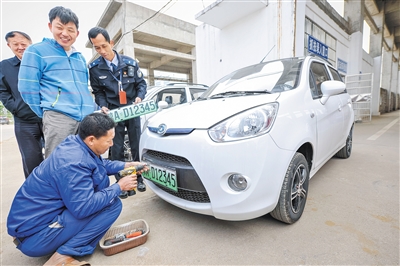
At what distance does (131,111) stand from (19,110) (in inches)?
37.4

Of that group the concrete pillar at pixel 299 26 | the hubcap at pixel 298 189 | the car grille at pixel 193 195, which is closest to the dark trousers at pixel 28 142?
the car grille at pixel 193 195

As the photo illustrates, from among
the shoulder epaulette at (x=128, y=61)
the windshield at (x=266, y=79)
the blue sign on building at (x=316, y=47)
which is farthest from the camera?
the blue sign on building at (x=316, y=47)

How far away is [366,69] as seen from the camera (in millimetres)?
12531

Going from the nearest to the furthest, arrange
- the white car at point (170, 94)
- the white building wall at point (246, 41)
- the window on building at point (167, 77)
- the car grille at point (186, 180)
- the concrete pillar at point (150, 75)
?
the car grille at point (186, 180)
the white car at point (170, 94)
the white building wall at point (246, 41)
the concrete pillar at point (150, 75)
the window on building at point (167, 77)

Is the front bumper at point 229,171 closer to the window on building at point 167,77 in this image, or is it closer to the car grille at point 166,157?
the car grille at point 166,157

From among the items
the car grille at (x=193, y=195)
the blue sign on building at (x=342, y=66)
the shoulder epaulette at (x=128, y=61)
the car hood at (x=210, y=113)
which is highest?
the blue sign on building at (x=342, y=66)

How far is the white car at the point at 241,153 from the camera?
1.24 m

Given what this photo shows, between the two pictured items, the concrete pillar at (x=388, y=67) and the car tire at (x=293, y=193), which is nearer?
the car tire at (x=293, y=193)

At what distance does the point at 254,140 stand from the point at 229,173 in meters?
0.25

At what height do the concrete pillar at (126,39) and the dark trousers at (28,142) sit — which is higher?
the concrete pillar at (126,39)

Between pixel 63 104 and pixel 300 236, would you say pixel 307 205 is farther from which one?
pixel 63 104

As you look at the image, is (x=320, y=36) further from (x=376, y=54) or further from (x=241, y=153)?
(x=376, y=54)

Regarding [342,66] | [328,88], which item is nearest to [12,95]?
[328,88]

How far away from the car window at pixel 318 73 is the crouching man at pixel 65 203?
6.45 ft
